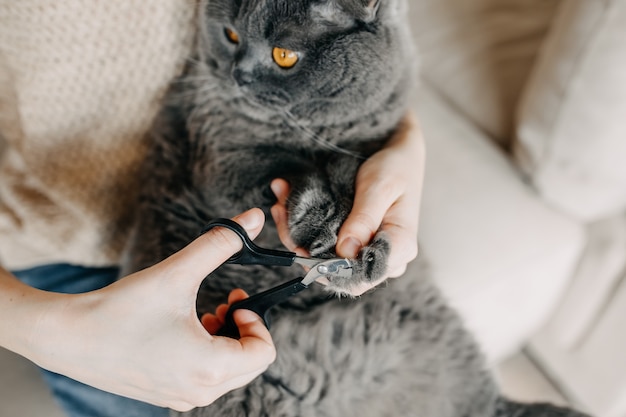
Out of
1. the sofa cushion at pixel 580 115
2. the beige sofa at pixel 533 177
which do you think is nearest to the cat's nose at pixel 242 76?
the beige sofa at pixel 533 177

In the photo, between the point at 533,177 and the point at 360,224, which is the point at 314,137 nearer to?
the point at 360,224

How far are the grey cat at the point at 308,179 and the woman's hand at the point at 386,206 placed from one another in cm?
3

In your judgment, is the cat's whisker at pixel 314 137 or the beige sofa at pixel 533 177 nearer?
the cat's whisker at pixel 314 137

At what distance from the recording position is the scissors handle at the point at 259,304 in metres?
0.66

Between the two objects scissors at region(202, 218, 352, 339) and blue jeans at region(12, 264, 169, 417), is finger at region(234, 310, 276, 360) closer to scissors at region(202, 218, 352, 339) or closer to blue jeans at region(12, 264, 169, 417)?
scissors at region(202, 218, 352, 339)

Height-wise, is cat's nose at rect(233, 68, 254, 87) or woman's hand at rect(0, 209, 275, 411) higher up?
cat's nose at rect(233, 68, 254, 87)

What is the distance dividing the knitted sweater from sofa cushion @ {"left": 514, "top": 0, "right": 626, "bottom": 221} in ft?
2.31

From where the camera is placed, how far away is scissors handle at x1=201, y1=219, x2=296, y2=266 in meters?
0.60

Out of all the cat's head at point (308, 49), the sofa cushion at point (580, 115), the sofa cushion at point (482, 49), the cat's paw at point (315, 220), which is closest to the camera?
the cat's paw at point (315, 220)

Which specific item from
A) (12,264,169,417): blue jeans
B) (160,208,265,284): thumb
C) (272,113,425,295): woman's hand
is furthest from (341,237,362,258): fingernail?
(12,264,169,417): blue jeans

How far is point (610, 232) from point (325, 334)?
2.52 ft

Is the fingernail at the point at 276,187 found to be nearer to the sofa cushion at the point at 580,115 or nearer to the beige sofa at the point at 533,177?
the beige sofa at the point at 533,177

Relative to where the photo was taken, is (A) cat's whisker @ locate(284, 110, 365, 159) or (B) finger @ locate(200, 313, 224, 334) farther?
(A) cat's whisker @ locate(284, 110, 365, 159)

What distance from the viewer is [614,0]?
3.00 ft
